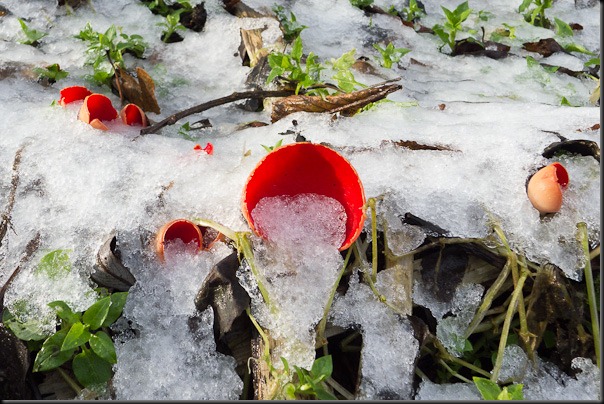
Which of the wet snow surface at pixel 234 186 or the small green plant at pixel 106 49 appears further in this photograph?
the small green plant at pixel 106 49

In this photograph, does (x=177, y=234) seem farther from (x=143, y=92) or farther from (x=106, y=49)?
(x=106, y=49)

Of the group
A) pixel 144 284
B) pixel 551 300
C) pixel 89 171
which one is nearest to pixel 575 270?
pixel 551 300

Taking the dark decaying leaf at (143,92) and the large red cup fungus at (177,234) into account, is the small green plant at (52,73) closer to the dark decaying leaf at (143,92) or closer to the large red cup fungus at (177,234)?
the dark decaying leaf at (143,92)

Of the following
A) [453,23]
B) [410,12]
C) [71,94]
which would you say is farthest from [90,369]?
[410,12]

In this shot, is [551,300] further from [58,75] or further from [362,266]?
[58,75]

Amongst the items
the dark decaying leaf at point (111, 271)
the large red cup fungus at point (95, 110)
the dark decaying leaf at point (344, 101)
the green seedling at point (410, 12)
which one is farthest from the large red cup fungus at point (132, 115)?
the green seedling at point (410, 12)

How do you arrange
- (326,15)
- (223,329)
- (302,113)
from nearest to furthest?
(223,329), (302,113), (326,15)
